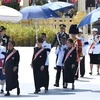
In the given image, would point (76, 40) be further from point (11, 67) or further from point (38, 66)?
point (11, 67)

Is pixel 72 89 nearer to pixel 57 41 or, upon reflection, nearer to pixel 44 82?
pixel 44 82

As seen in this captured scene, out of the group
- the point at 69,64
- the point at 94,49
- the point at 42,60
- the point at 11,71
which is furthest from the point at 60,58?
the point at 94,49

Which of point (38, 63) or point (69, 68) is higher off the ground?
point (38, 63)

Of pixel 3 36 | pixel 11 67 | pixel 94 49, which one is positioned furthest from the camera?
pixel 94 49

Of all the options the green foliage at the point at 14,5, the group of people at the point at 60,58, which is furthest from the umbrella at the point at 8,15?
the green foliage at the point at 14,5

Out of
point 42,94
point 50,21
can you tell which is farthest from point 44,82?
point 50,21

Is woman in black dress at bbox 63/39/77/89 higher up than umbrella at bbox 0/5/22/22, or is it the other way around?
umbrella at bbox 0/5/22/22

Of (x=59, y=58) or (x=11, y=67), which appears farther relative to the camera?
(x=59, y=58)

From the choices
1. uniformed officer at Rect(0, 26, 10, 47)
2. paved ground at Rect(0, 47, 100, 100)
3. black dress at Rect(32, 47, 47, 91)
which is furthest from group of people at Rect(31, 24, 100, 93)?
uniformed officer at Rect(0, 26, 10, 47)

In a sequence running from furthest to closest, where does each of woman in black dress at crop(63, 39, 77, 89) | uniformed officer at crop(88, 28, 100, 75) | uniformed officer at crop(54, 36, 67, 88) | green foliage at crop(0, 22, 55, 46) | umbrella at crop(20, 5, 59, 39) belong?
green foliage at crop(0, 22, 55, 46)
uniformed officer at crop(88, 28, 100, 75)
umbrella at crop(20, 5, 59, 39)
uniformed officer at crop(54, 36, 67, 88)
woman in black dress at crop(63, 39, 77, 89)

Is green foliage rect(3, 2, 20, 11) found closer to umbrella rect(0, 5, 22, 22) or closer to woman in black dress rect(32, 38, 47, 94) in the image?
umbrella rect(0, 5, 22, 22)

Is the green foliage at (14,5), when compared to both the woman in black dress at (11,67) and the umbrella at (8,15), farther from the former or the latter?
the woman in black dress at (11,67)

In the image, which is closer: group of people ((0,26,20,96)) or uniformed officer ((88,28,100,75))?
group of people ((0,26,20,96))

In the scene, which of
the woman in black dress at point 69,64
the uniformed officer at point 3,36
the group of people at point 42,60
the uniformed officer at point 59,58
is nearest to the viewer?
the group of people at point 42,60
